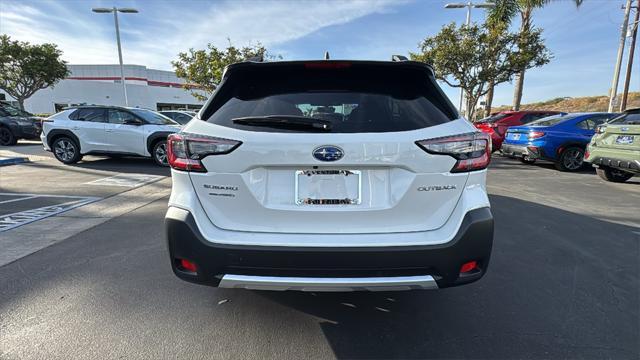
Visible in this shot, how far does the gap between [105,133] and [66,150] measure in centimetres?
136

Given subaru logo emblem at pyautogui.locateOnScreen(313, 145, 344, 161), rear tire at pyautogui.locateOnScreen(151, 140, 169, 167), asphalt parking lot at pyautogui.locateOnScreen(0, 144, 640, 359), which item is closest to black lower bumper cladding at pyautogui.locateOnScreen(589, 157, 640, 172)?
asphalt parking lot at pyautogui.locateOnScreen(0, 144, 640, 359)

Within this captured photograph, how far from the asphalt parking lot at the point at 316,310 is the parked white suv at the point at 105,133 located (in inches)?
218

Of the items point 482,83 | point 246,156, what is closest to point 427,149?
point 246,156

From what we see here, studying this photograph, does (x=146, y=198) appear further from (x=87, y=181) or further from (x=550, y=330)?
(x=550, y=330)

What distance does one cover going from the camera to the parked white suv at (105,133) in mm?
9523

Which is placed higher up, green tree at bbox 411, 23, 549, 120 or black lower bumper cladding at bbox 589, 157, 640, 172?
green tree at bbox 411, 23, 549, 120

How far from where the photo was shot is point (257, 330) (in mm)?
2479

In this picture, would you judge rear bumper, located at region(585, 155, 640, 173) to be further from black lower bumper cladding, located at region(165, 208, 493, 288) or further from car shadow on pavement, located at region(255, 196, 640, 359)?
black lower bumper cladding, located at region(165, 208, 493, 288)

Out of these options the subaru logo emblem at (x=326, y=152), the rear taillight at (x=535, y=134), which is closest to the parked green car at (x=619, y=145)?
the rear taillight at (x=535, y=134)

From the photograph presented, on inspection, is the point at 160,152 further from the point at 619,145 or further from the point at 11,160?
the point at 619,145

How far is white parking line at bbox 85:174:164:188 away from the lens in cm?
736

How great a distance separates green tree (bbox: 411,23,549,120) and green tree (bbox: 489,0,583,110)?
19 centimetres

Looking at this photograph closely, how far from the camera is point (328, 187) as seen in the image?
203cm

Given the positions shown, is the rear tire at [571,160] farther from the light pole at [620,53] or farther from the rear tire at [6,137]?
the rear tire at [6,137]
